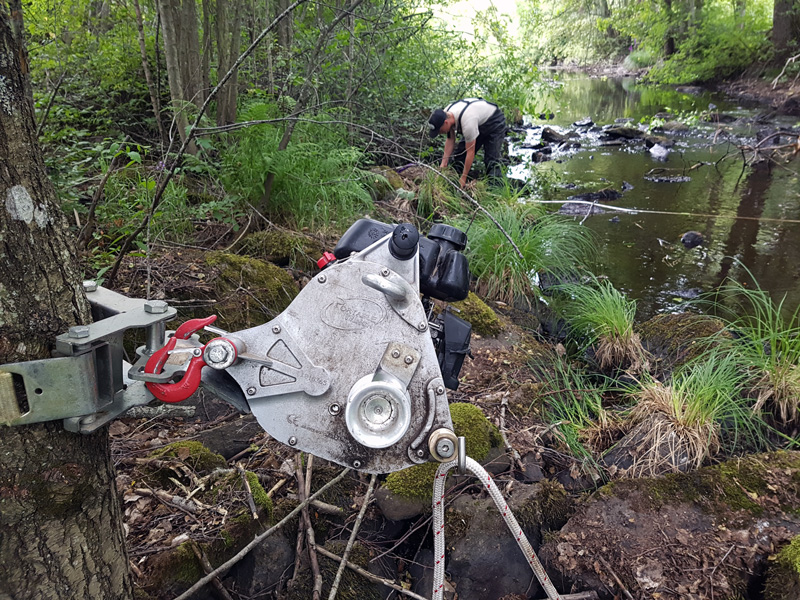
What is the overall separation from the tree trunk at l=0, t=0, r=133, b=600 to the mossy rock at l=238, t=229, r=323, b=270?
110 inches

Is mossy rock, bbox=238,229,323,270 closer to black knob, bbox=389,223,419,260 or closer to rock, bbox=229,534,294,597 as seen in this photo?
rock, bbox=229,534,294,597

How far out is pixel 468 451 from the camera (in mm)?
2430

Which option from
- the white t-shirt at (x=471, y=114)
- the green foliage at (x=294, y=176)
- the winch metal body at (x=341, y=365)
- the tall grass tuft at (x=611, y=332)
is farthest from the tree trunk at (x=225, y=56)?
the winch metal body at (x=341, y=365)

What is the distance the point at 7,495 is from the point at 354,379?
27.7 inches

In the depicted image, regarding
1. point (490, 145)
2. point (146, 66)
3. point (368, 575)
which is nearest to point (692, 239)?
point (490, 145)

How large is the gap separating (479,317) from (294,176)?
1.87 metres

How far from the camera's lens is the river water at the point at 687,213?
5727 millimetres

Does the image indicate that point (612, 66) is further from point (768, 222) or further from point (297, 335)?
point (297, 335)

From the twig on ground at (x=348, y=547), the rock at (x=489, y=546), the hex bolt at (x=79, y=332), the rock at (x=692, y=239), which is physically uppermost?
the hex bolt at (x=79, y=332)

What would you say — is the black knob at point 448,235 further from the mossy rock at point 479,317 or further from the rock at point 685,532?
the mossy rock at point 479,317

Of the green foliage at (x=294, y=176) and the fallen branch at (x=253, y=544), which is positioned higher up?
the green foliage at (x=294, y=176)

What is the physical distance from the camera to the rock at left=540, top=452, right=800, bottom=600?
2029mm

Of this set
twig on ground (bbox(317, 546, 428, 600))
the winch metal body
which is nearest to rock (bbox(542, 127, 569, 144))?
twig on ground (bbox(317, 546, 428, 600))

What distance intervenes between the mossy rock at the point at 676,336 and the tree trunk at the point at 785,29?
1758 centimetres
